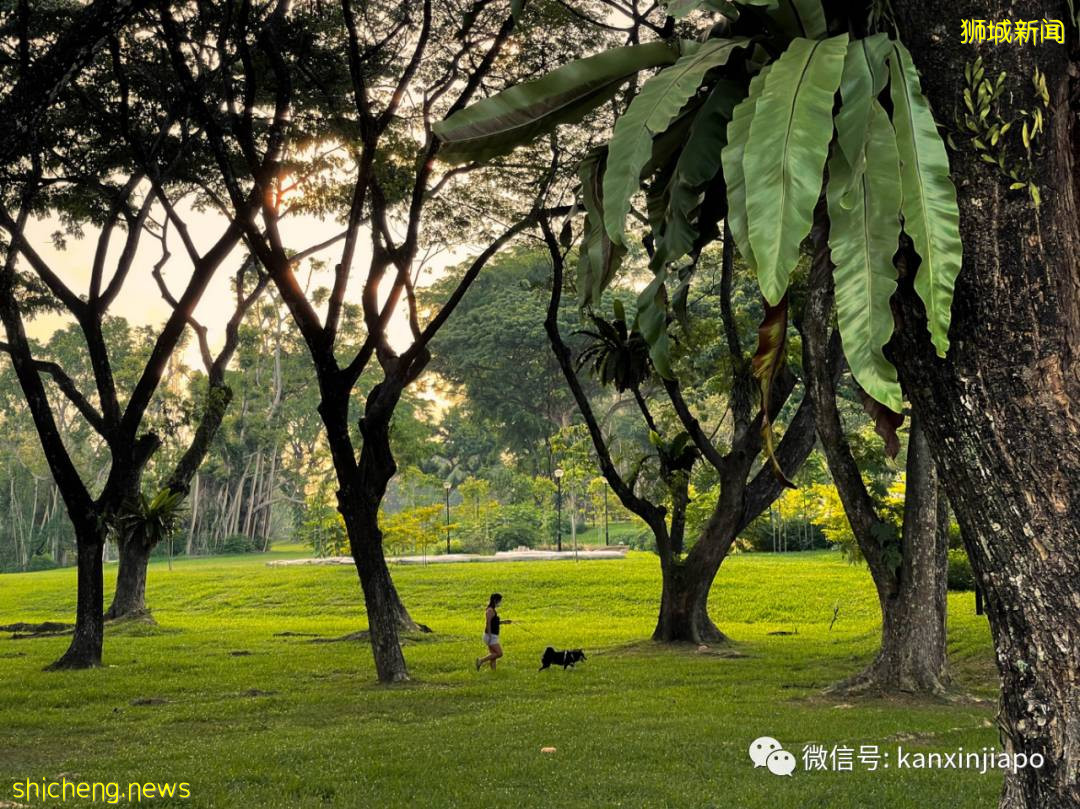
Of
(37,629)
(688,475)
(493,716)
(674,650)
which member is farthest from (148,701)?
(37,629)

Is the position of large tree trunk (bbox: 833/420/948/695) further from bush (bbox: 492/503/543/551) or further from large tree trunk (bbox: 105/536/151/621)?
bush (bbox: 492/503/543/551)

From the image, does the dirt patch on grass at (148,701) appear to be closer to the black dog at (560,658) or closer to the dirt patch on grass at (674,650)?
the black dog at (560,658)

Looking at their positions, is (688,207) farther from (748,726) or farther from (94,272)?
(94,272)

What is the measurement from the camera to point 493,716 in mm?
9492

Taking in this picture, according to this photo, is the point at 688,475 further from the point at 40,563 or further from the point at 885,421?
the point at 40,563

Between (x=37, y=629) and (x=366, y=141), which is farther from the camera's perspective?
(x=37, y=629)

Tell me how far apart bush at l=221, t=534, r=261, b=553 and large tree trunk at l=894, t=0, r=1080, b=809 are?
48.2 metres

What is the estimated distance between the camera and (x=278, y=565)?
3406 centimetres

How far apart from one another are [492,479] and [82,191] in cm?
3565

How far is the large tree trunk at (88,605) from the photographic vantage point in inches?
525

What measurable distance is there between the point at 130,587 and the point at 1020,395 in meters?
18.9

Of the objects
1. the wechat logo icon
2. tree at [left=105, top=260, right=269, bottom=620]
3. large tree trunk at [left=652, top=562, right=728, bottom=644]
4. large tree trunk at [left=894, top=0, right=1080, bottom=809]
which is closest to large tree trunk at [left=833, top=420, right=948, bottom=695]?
the wechat logo icon

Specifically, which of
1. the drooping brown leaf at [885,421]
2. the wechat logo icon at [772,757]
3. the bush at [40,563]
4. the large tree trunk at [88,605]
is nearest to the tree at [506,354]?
the bush at [40,563]

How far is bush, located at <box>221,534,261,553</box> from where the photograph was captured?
48.1 m
